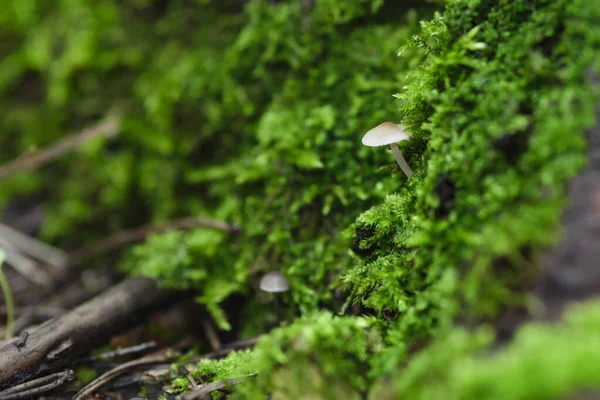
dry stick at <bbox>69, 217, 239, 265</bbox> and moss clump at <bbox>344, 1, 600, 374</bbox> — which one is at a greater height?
dry stick at <bbox>69, 217, 239, 265</bbox>

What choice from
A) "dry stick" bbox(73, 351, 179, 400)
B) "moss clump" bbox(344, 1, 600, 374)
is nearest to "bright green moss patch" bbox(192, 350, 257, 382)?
"dry stick" bbox(73, 351, 179, 400)

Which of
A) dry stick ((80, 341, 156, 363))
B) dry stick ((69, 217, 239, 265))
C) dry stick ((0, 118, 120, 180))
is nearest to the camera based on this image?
dry stick ((80, 341, 156, 363))

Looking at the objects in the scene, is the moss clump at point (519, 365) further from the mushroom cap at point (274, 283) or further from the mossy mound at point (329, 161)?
the mushroom cap at point (274, 283)

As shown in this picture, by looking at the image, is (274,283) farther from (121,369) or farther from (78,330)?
(78,330)

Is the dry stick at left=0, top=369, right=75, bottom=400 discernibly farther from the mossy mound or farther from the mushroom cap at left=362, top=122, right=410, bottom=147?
the mushroom cap at left=362, top=122, right=410, bottom=147

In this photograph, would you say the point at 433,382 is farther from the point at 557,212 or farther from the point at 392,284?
the point at 557,212

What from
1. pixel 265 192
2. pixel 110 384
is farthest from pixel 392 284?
pixel 110 384
